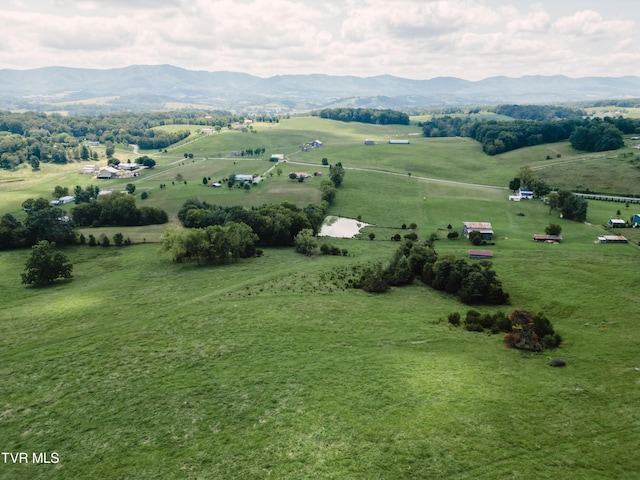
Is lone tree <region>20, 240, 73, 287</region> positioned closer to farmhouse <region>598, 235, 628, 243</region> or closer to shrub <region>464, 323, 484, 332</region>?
shrub <region>464, 323, 484, 332</region>

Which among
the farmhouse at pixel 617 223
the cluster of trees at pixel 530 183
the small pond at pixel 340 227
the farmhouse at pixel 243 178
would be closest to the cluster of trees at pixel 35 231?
the small pond at pixel 340 227

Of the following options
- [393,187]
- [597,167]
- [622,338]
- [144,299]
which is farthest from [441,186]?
[144,299]

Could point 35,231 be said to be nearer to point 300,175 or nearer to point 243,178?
point 243,178

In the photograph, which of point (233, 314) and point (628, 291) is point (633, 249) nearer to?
point (628, 291)

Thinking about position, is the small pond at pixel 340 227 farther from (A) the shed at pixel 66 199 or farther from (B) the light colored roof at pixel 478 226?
(A) the shed at pixel 66 199

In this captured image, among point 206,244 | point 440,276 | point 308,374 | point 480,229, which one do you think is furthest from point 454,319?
point 206,244

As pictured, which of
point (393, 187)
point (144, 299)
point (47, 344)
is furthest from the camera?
point (393, 187)

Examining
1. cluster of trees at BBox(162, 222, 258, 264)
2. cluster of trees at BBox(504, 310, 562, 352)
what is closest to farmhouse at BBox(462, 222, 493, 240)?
cluster of trees at BBox(504, 310, 562, 352)
